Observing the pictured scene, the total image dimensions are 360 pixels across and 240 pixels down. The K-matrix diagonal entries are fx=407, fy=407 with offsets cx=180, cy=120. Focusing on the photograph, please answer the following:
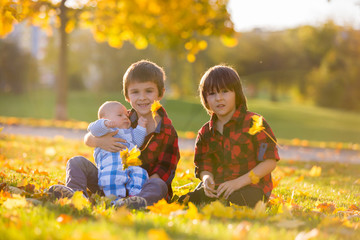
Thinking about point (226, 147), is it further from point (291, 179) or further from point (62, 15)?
point (62, 15)

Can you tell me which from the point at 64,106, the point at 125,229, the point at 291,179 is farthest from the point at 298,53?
the point at 125,229

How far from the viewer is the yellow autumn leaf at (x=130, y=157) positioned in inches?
118

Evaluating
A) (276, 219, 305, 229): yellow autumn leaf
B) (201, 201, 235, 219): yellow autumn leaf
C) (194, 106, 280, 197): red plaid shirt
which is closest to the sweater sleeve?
(194, 106, 280, 197): red plaid shirt

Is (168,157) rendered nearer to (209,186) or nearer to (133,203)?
(209,186)

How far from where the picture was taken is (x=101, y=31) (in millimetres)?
12484

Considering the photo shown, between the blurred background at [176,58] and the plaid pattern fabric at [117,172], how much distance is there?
1617mm

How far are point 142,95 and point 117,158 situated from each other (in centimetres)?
57

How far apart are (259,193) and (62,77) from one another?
12801 mm

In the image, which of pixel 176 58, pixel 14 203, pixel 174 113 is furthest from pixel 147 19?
pixel 176 58

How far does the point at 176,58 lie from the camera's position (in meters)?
34.9

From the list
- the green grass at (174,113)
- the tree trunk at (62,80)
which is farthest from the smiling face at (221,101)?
the green grass at (174,113)

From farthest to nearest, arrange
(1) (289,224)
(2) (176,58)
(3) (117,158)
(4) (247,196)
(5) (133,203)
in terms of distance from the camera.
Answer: (2) (176,58)
(3) (117,158)
(4) (247,196)
(5) (133,203)
(1) (289,224)

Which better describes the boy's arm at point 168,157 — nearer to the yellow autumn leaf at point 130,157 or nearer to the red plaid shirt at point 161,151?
the red plaid shirt at point 161,151

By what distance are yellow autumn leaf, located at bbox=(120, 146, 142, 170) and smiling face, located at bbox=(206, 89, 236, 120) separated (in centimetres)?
Result: 74
